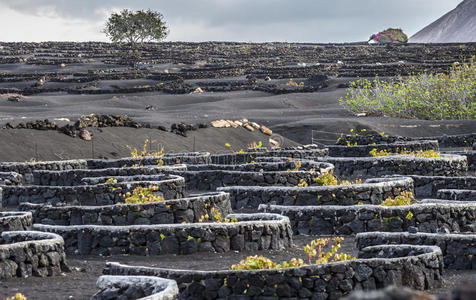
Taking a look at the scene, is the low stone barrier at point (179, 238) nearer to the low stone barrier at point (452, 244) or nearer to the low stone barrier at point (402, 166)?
the low stone barrier at point (452, 244)

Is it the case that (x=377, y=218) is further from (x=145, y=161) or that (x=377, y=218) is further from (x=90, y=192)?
(x=145, y=161)

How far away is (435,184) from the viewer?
2456 cm

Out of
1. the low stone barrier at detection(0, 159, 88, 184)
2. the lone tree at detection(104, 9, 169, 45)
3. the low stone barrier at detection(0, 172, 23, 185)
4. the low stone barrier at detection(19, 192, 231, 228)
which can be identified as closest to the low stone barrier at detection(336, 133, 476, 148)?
the low stone barrier at detection(0, 159, 88, 184)

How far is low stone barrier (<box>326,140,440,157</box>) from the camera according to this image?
33.8 metres

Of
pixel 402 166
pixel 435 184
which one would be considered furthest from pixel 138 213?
pixel 402 166

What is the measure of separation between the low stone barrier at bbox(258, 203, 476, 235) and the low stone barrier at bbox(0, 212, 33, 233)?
460cm

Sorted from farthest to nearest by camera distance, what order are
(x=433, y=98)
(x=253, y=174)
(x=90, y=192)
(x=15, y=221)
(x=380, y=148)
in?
(x=433, y=98) → (x=380, y=148) → (x=253, y=174) → (x=90, y=192) → (x=15, y=221)

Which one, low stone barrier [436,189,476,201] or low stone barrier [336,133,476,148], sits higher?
low stone barrier [336,133,476,148]

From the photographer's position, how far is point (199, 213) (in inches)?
735

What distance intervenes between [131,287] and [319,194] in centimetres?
1024

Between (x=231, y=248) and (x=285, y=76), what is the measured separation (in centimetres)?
6873

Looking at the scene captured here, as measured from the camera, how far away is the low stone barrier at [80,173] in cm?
2650

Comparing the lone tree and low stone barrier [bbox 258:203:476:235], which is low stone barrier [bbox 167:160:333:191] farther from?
the lone tree

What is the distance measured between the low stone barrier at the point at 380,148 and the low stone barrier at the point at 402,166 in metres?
4.49
